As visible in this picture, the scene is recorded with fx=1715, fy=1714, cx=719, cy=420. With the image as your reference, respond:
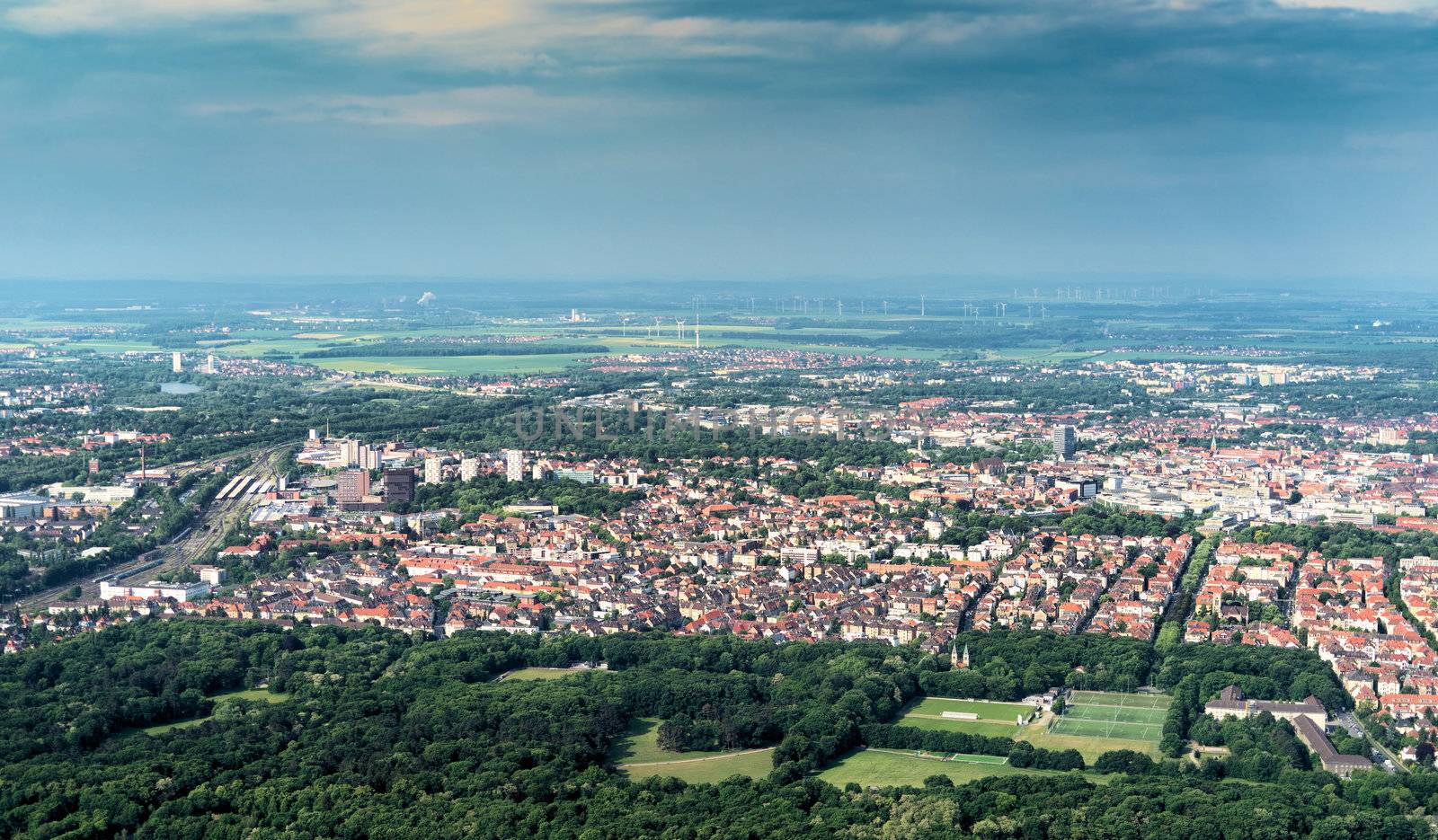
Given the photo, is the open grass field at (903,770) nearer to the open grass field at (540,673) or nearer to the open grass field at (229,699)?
the open grass field at (540,673)

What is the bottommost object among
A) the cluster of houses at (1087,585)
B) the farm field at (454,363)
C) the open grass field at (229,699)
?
the farm field at (454,363)

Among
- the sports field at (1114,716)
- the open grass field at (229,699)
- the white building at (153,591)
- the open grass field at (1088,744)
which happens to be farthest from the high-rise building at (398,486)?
the open grass field at (1088,744)

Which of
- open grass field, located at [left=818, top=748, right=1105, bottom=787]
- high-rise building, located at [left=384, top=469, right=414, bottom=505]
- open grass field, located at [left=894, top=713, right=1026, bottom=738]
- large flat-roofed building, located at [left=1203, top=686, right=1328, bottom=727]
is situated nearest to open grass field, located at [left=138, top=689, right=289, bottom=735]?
open grass field, located at [left=818, top=748, right=1105, bottom=787]

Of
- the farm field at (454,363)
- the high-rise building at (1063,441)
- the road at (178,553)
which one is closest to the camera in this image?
the road at (178,553)

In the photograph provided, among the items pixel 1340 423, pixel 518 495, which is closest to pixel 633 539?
pixel 518 495

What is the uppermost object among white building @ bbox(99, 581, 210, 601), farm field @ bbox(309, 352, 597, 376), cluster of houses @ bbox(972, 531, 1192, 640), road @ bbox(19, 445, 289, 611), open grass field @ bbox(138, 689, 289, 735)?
cluster of houses @ bbox(972, 531, 1192, 640)

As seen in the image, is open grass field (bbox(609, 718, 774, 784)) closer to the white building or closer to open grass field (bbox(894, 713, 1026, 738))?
open grass field (bbox(894, 713, 1026, 738))

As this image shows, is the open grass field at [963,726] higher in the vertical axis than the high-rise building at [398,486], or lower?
lower
